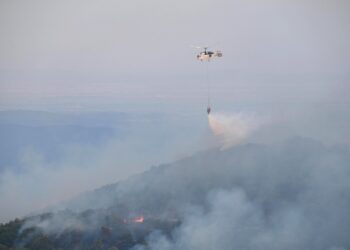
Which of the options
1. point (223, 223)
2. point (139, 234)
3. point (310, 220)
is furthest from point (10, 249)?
point (310, 220)

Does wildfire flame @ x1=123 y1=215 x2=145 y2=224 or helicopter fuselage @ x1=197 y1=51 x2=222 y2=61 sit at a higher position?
helicopter fuselage @ x1=197 y1=51 x2=222 y2=61

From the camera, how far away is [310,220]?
160 m

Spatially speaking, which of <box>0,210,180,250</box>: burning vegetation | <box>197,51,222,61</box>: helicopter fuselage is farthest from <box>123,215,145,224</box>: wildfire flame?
<box>197,51,222,61</box>: helicopter fuselage

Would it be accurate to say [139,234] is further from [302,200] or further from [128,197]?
[302,200]

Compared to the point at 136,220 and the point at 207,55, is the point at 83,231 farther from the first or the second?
the point at 207,55

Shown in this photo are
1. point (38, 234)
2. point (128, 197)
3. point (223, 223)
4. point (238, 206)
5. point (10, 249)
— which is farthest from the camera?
point (128, 197)

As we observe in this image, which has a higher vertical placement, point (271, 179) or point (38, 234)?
point (271, 179)

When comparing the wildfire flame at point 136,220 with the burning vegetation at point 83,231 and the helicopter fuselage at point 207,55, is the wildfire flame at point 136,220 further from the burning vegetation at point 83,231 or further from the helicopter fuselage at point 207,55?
the helicopter fuselage at point 207,55

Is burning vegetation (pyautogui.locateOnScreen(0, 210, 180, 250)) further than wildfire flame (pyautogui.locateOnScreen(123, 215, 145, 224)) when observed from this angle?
No

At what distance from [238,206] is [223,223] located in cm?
1647

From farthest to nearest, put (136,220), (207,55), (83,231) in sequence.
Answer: (136,220), (83,231), (207,55)

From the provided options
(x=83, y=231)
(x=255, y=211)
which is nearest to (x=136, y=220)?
(x=83, y=231)

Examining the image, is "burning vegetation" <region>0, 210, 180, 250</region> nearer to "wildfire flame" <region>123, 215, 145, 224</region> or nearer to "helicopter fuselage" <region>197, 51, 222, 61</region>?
"wildfire flame" <region>123, 215, 145, 224</region>

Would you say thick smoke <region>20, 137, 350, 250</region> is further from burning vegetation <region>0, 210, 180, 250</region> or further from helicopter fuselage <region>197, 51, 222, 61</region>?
helicopter fuselage <region>197, 51, 222, 61</region>
